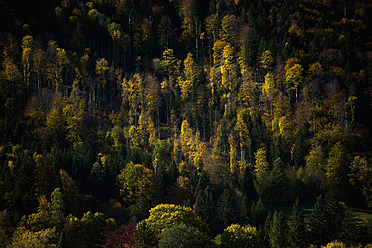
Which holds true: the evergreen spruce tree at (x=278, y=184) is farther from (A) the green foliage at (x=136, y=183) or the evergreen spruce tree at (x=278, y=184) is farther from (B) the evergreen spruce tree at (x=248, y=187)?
(A) the green foliage at (x=136, y=183)

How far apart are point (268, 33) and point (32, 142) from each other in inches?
3347

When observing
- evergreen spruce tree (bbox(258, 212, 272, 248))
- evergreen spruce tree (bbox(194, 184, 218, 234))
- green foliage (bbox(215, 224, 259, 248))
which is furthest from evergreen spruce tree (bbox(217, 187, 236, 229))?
green foliage (bbox(215, 224, 259, 248))

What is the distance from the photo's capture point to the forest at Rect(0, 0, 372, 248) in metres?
53.5

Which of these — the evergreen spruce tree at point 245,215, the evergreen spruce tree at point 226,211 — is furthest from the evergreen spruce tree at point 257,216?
the evergreen spruce tree at point 226,211

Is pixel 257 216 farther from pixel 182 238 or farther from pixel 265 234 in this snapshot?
pixel 182 238

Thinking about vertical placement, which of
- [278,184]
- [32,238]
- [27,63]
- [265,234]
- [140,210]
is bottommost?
[265,234]

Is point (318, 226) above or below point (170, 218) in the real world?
below

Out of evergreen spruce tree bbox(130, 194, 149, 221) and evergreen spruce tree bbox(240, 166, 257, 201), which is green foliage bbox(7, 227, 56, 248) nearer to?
evergreen spruce tree bbox(130, 194, 149, 221)

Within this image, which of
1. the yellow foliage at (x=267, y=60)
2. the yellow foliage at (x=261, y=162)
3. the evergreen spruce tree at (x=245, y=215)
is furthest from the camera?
the yellow foliage at (x=267, y=60)

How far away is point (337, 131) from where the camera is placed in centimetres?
8200

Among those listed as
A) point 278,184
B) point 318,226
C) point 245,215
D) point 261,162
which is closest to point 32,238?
point 245,215

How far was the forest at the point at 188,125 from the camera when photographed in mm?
53469

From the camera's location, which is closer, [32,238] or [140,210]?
[32,238]

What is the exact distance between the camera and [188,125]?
305 feet
